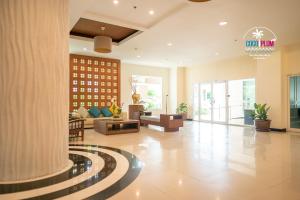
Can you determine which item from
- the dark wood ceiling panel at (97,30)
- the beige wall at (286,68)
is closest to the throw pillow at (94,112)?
the dark wood ceiling panel at (97,30)

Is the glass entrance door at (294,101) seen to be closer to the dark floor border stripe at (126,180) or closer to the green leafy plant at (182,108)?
the green leafy plant at (182,108)

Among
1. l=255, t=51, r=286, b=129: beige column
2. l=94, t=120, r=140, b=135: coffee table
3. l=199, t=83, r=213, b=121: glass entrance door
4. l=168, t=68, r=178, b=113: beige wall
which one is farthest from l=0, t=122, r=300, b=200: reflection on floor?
l=168, t=68, r=178, b=113: beige wall

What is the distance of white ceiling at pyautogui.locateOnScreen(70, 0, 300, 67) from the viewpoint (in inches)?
177

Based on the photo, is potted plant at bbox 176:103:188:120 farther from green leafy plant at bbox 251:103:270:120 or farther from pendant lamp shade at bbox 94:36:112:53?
pendant lamp shade at bbox 94:36:112:53

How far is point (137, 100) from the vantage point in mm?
9898

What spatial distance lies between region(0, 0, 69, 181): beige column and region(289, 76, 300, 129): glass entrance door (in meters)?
8.30

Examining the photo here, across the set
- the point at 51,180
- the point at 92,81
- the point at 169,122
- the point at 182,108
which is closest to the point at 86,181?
the point at 51,180

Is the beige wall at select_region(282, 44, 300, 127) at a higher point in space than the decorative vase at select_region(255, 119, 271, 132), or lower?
higher

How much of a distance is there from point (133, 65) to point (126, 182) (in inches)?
378

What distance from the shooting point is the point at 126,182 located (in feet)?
8.47

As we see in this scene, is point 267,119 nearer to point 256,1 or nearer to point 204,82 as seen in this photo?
point 204,82

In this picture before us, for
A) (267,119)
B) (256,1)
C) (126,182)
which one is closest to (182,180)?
(126,182)

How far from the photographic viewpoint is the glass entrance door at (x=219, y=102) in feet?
33.2

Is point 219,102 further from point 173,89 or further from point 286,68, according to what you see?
point 286,68
